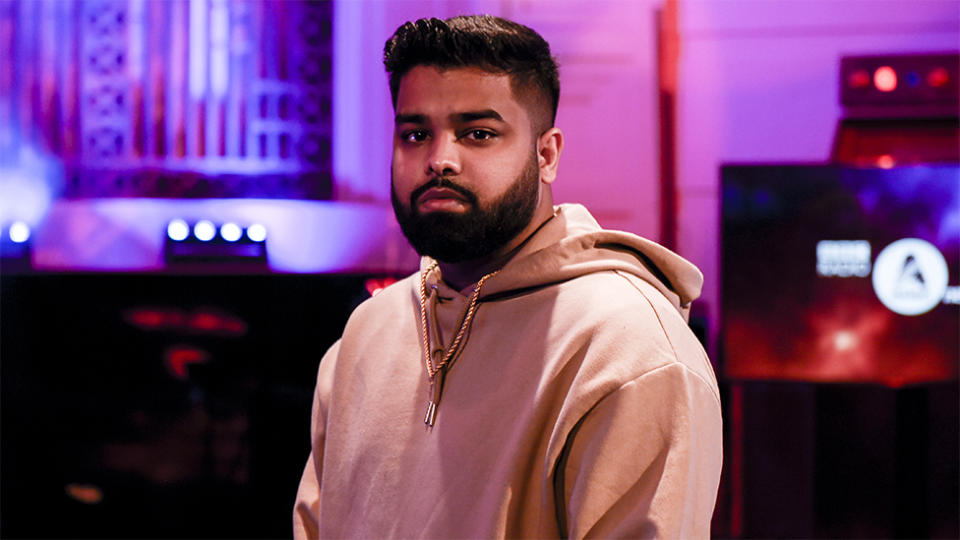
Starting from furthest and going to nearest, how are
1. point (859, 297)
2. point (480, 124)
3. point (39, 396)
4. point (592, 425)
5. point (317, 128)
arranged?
point (317, 128), point (39, 396), point (859, 297), point (480, 124), point (592, 425)

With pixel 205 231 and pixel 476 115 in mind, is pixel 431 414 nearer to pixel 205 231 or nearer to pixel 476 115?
pixel 476 115

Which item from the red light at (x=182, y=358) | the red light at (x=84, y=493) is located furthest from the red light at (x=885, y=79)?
the red light at (x=84, y=493)

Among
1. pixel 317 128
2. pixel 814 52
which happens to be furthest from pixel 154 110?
pixel 814 52

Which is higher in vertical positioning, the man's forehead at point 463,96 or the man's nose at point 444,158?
the man's forehead at point 463,96

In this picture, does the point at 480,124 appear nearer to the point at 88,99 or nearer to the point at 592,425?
the point at 592,425

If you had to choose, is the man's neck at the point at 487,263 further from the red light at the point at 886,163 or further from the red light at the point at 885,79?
the red light at the point at 885,79

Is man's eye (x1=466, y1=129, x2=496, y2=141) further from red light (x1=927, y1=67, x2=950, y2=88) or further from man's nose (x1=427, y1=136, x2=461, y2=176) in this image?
red light (x1=927, y1=67, x2=950, y2=88)

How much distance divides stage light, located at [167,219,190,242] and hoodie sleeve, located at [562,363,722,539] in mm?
2334

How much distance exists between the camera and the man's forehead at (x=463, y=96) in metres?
1.25

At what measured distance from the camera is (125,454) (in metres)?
3.03

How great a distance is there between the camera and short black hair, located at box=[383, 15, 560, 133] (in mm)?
1261

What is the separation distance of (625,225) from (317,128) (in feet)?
3.58

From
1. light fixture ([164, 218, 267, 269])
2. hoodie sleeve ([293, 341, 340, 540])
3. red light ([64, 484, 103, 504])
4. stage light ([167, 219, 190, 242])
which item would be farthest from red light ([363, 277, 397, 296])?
hoodie sleeve ([293, 341, 340, 540])

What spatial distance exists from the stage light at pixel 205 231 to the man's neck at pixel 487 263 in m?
1.93
